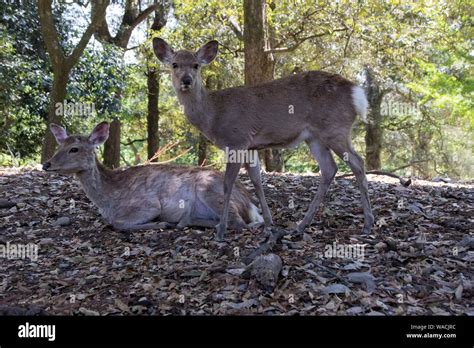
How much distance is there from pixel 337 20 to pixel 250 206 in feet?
25.5

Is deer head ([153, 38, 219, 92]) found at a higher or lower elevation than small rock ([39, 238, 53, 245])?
higher

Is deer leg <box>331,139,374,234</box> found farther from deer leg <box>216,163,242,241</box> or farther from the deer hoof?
the deer hoof

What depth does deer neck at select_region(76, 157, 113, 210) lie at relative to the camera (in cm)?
709

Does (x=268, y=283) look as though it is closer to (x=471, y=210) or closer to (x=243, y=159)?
(x=243, y=159)

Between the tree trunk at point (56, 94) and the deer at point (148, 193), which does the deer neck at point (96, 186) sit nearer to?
the deer at point (148, 193)

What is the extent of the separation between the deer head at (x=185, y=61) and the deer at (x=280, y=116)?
1 centimetres

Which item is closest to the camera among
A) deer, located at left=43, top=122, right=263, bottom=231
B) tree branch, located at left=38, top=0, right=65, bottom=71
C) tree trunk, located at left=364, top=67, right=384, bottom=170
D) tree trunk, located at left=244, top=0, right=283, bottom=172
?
deer, located at left=43, top=122, right=263, bottom=231

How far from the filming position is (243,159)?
6289 millimetres

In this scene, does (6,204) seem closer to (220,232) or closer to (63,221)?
(63,221)

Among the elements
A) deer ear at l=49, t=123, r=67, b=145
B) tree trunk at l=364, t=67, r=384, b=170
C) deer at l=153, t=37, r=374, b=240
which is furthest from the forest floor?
tree trunk at l=364, t=67, r=384, b=170

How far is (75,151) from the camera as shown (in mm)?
6988

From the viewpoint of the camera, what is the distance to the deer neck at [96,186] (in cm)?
709

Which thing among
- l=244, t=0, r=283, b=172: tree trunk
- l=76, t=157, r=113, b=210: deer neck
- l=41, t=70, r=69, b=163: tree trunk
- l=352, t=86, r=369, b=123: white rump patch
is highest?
l=244, t=0, r=283, b=172: tree trunk
